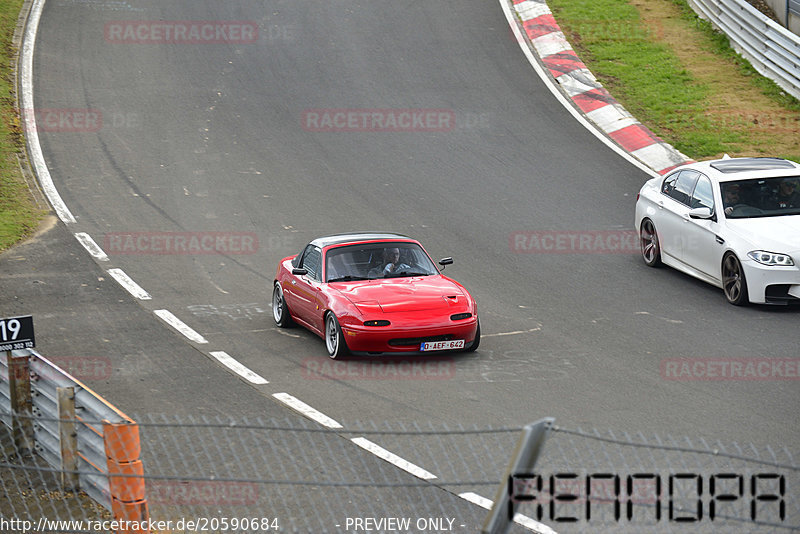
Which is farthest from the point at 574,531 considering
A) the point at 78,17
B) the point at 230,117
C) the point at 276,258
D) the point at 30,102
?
the point at 78,17

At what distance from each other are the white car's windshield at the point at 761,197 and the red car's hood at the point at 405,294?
443 cm

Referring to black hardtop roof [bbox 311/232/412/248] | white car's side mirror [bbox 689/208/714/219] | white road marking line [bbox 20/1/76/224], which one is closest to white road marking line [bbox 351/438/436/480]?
black hardtop roof [bbox 311/232/412/248]

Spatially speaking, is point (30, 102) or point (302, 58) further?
point (302, 58)

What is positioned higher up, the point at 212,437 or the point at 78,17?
the point at 78,17

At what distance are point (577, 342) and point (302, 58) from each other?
49.9 feet

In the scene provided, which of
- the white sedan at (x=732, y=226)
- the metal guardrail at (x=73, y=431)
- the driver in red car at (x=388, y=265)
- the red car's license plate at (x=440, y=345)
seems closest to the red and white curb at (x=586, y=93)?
the white sedan at (x=732, y=226)

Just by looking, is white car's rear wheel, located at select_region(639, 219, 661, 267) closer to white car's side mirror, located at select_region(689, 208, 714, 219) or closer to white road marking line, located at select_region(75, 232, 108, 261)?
white car's side mirror, located at select_region(689, 208, 714, 219)

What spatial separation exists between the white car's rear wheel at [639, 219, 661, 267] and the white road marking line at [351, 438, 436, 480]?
306 inches

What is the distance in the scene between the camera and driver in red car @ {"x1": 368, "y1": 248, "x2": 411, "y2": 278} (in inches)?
509

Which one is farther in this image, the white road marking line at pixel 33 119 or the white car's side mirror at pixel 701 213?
the white road marking line at pixel 33 119

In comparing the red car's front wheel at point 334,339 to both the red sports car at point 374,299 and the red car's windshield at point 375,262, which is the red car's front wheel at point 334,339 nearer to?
the red sports car at point 374,299

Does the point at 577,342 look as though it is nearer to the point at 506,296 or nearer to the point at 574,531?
the point at 506,296

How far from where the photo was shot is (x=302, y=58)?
1009 inches

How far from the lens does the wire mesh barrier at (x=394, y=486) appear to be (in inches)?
292
